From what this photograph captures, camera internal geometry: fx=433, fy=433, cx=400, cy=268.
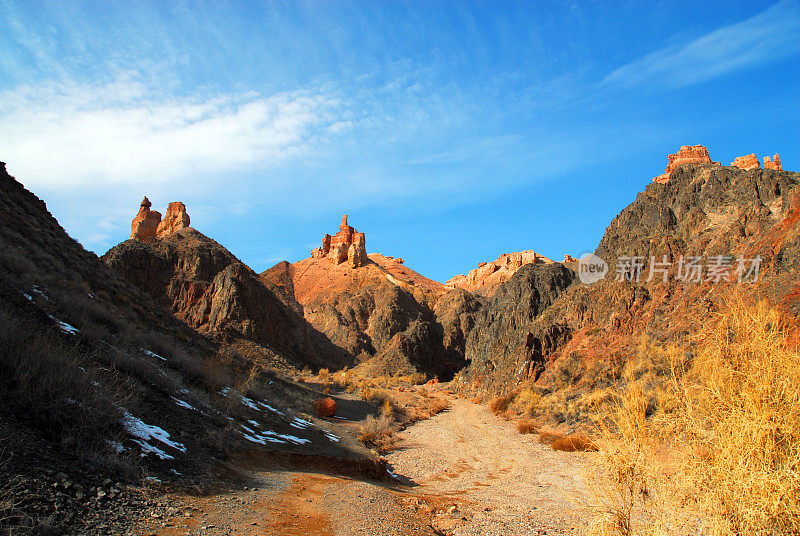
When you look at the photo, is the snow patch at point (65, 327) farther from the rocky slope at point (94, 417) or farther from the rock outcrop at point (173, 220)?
the rock outcrop at point (173, 220)

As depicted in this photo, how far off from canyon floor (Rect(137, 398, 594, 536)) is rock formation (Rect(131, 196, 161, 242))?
234ft

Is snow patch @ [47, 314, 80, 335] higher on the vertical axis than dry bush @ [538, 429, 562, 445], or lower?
higher

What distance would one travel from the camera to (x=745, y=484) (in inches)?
146

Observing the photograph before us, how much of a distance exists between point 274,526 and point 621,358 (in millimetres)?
21766

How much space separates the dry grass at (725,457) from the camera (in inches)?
146

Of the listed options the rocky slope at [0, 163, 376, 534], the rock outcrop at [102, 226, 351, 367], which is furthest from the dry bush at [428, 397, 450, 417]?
the rock outcrop at [102, 226, 351, 367]

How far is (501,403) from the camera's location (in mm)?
28453

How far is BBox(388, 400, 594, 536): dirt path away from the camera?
8.17m

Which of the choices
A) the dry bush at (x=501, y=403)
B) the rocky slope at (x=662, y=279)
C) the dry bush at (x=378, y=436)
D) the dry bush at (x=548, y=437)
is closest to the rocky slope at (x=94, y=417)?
the dry bush at (x=378, y=436)

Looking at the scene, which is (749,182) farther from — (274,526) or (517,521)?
(274,526)

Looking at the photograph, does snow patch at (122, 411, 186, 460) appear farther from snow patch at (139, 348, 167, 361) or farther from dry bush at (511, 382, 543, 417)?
dry bush at (511, 382, 543, 417)

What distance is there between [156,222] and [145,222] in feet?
5.79

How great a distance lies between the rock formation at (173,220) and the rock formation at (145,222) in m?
1.75

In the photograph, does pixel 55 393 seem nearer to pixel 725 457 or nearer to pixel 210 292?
pixel 725 457
